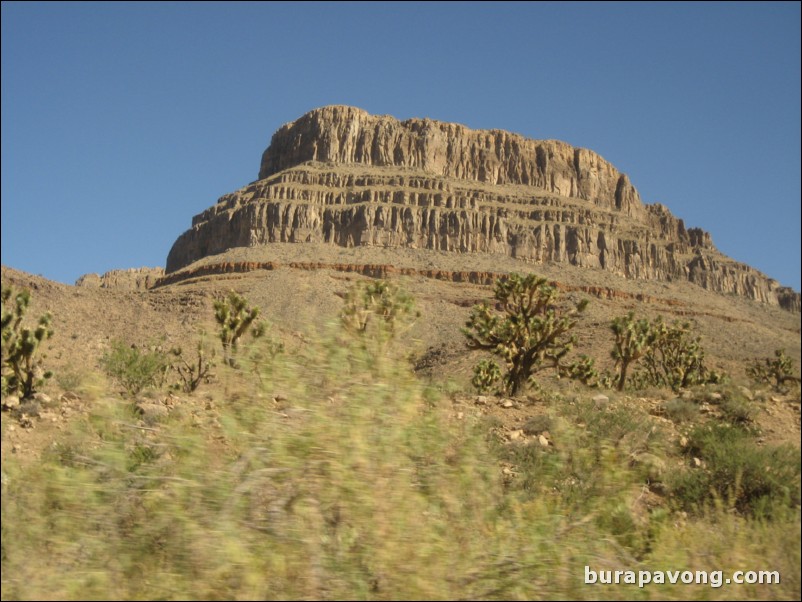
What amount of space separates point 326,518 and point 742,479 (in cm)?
559

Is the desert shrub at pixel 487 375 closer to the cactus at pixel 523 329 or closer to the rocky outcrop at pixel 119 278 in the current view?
the cactus at pixel 523 329

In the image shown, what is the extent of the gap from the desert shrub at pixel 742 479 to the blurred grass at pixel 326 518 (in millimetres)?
1101

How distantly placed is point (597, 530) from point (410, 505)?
2.14m

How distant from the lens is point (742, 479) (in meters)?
7.84

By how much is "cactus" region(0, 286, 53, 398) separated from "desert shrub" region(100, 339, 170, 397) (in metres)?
1.80

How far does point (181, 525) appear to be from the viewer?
5.03 meters

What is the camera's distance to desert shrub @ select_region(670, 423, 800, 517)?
6.93 meters

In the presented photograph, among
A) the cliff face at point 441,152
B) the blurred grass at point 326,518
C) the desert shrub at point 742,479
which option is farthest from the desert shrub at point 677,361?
the cliff face at point 441,152

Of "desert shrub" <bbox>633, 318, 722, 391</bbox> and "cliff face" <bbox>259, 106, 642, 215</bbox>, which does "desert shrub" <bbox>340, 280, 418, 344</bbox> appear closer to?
"desert shrub" <bbox>633, 318, 722, 391</bbox>

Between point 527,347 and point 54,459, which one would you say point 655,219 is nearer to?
point 527,347

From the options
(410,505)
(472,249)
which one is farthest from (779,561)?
(472,249)

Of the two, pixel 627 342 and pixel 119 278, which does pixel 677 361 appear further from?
pixel 119 278

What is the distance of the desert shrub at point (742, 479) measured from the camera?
6934mm

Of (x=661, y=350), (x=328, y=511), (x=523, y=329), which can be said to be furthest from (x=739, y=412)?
(x=661, y=350)
